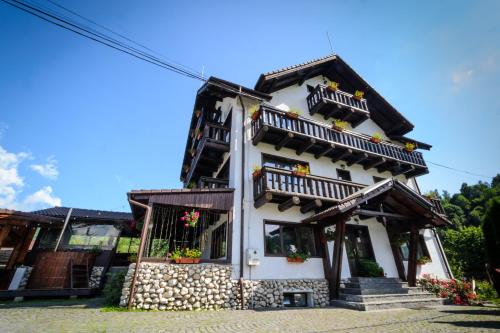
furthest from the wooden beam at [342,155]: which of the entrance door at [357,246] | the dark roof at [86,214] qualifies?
the dark roof at [86,214]

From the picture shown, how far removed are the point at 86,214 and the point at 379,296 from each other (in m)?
18.1

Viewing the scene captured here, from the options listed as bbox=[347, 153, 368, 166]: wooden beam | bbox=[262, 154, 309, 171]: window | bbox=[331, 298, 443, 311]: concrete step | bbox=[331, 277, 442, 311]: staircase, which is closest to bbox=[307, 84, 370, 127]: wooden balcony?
bbox=[347, 153, 368, 166]: wooden beam

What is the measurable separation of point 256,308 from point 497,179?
6212 centimetres

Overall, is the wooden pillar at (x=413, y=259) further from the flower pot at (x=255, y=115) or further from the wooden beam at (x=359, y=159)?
the flower pot at (x=255, y=115)

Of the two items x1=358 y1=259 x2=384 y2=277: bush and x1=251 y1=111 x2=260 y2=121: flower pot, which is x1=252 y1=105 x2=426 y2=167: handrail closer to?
x1=251 y1=111 x2=260 y2=121: flower pot

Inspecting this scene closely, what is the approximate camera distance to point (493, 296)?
12711 millimetres

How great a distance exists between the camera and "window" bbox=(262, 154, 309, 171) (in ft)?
43.6

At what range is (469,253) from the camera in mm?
23641

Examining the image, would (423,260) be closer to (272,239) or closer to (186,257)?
(272,239)

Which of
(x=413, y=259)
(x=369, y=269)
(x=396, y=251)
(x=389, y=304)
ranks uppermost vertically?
(x=396, y=251)

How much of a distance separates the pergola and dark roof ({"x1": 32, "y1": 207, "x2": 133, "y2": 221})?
13406 mm

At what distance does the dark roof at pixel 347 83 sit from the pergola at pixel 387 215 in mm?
8473

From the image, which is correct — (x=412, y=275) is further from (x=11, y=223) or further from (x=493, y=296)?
(x=11, y=223)

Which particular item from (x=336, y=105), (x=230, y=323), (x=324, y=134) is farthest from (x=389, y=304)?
(x=336, y=105)
